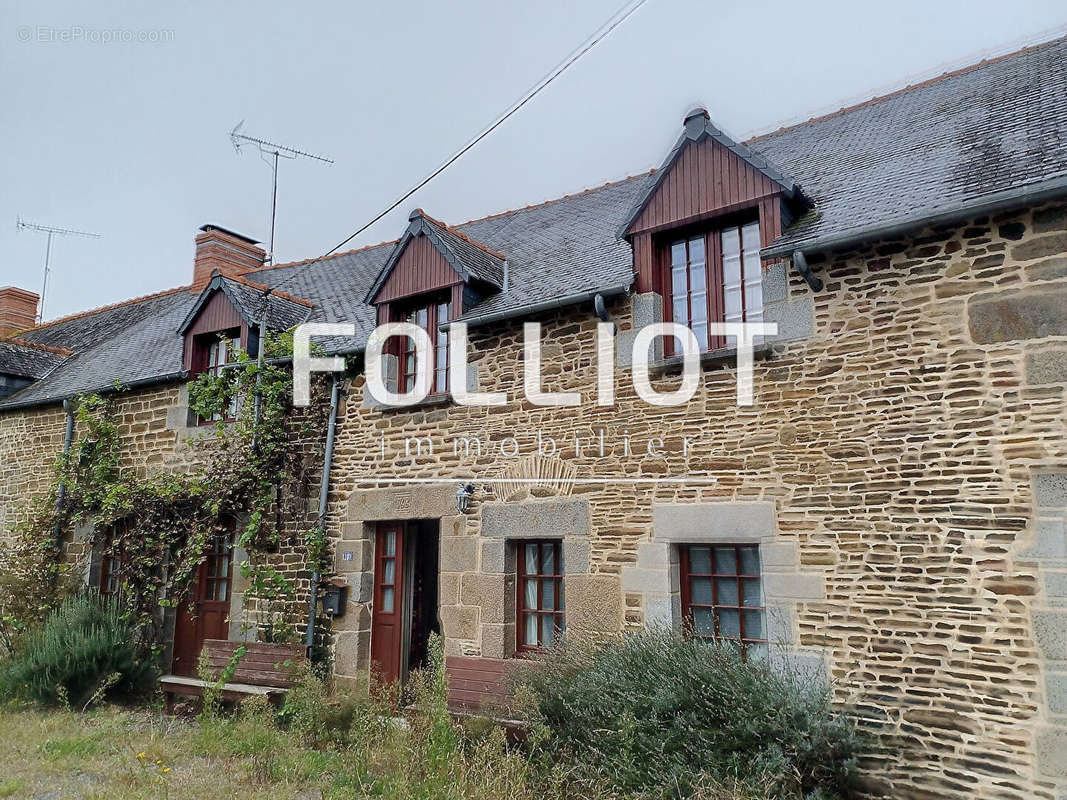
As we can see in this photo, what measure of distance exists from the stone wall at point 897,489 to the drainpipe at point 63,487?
761 cm

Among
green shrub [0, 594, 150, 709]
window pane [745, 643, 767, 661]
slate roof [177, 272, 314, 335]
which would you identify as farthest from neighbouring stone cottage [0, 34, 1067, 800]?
green shrub [0, 594, 150, 709]

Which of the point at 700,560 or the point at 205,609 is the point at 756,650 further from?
the point at 205,609

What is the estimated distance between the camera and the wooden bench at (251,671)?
802 cm

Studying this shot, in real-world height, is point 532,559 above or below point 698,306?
below

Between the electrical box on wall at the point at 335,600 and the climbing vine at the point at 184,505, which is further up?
the climbing vine at the point at 184,505

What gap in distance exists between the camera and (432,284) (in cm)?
847

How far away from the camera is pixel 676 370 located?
6.73 meters

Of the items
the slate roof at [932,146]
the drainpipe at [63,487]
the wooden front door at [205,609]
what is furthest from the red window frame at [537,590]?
the drainpipe at [63,487]

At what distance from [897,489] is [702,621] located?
1903 mm

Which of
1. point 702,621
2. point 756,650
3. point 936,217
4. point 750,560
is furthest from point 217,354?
point 936,217

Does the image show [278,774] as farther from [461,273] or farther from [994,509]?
[994,509]

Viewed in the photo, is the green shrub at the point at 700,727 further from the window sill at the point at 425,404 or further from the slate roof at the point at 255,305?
the slate roof at the point at 255,305

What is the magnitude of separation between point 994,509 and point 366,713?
4.99 meters

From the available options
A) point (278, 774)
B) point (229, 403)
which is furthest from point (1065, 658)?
point (229, 403)
